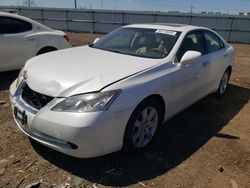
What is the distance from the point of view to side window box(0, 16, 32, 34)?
6189mm

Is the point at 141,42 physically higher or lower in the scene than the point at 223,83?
higher

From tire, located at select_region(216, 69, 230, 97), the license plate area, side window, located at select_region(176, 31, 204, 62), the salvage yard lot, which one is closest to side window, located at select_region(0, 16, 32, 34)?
the salvage yard lot

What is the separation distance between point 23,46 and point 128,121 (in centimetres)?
417

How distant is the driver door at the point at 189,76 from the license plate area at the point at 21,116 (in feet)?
6.33

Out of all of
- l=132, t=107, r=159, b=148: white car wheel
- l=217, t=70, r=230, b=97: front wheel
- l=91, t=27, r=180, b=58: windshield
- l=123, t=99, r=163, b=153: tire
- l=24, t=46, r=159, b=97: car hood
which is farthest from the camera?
l=217, t=70, r=230, b=97: front wheel

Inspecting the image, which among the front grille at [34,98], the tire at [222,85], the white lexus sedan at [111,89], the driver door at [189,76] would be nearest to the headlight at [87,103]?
the white lexus sedan at [111,89]

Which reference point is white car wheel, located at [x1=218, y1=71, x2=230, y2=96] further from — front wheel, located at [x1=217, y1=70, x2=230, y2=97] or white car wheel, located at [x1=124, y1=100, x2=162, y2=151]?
white car wheel, located at [x1=124, y1=100, x2=162, y2=151]

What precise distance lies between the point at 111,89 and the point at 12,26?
14.0ft

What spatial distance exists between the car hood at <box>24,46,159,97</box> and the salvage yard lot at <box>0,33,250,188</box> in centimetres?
85

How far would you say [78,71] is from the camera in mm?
3438

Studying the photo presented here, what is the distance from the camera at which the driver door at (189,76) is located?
13.5 feet

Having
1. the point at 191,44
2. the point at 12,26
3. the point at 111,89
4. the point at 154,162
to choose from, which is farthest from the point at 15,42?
the point at 154,162

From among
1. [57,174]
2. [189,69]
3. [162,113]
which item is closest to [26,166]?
[57,174]

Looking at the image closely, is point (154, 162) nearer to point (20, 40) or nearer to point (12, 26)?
point (20, 40)
